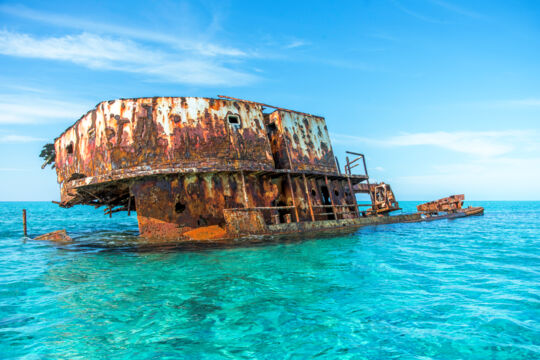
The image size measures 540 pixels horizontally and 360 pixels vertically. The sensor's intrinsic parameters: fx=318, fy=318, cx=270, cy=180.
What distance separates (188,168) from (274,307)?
23.0 ft

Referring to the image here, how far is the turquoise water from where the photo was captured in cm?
329

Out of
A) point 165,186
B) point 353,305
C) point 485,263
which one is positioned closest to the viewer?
point 353,305

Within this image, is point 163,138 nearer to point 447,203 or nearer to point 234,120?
point 234,120

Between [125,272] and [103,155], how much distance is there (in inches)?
243

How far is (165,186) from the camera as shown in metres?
10.9

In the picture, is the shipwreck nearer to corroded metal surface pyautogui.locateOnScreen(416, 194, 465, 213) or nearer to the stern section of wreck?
the stern section of wreck

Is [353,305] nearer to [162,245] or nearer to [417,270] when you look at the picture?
[417,270]

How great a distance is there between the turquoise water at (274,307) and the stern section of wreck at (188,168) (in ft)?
9.68

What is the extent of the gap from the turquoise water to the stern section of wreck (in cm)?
295

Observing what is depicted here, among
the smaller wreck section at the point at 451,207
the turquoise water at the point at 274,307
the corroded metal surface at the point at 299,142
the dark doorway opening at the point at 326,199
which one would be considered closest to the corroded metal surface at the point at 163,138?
the corroded metal surface at the point at 299,142

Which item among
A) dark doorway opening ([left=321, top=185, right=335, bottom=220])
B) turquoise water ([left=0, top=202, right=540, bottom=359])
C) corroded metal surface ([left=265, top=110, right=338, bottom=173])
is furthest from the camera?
dark doorway opening ([left=321, top=185, right=335, bottom=220])

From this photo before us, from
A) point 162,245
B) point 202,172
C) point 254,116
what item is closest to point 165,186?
point 202,172

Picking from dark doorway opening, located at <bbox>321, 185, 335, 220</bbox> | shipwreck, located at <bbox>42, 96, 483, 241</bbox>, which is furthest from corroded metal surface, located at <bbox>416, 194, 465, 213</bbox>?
shipwreck, located at <bbox>42, 96, 483, 241</bbox>

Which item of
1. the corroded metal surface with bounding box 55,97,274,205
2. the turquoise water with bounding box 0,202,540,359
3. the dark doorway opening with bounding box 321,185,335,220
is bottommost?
the turquoise water with bounding box 0,202,540,359
